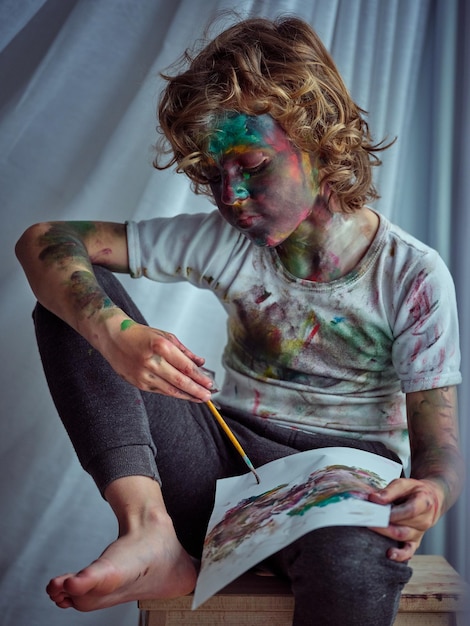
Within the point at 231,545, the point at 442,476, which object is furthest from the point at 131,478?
the point at 442,476

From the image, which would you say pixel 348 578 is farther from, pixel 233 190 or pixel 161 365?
pixel 233 190

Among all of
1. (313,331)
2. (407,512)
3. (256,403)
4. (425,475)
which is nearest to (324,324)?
(313,331)

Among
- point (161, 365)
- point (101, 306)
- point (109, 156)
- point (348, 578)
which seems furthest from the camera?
point (109, 156)

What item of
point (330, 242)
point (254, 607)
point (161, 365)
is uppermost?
point (330, 242)

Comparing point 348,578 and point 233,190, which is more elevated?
point 233,190

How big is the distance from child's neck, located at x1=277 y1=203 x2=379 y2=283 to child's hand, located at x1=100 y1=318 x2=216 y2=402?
28cm

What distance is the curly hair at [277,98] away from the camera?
0.97 metres

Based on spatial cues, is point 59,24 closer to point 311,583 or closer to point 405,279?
point 405,279

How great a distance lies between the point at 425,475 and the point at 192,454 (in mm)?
281

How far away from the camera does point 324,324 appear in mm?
1053

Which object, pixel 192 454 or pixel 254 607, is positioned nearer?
pixel 254 607

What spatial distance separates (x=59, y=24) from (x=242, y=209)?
68 cm

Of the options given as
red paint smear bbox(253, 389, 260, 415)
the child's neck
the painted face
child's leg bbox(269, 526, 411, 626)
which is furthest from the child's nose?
child's leg bbox(269, 526, 411, 626)

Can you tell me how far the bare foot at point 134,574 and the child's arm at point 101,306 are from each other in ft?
0.50
